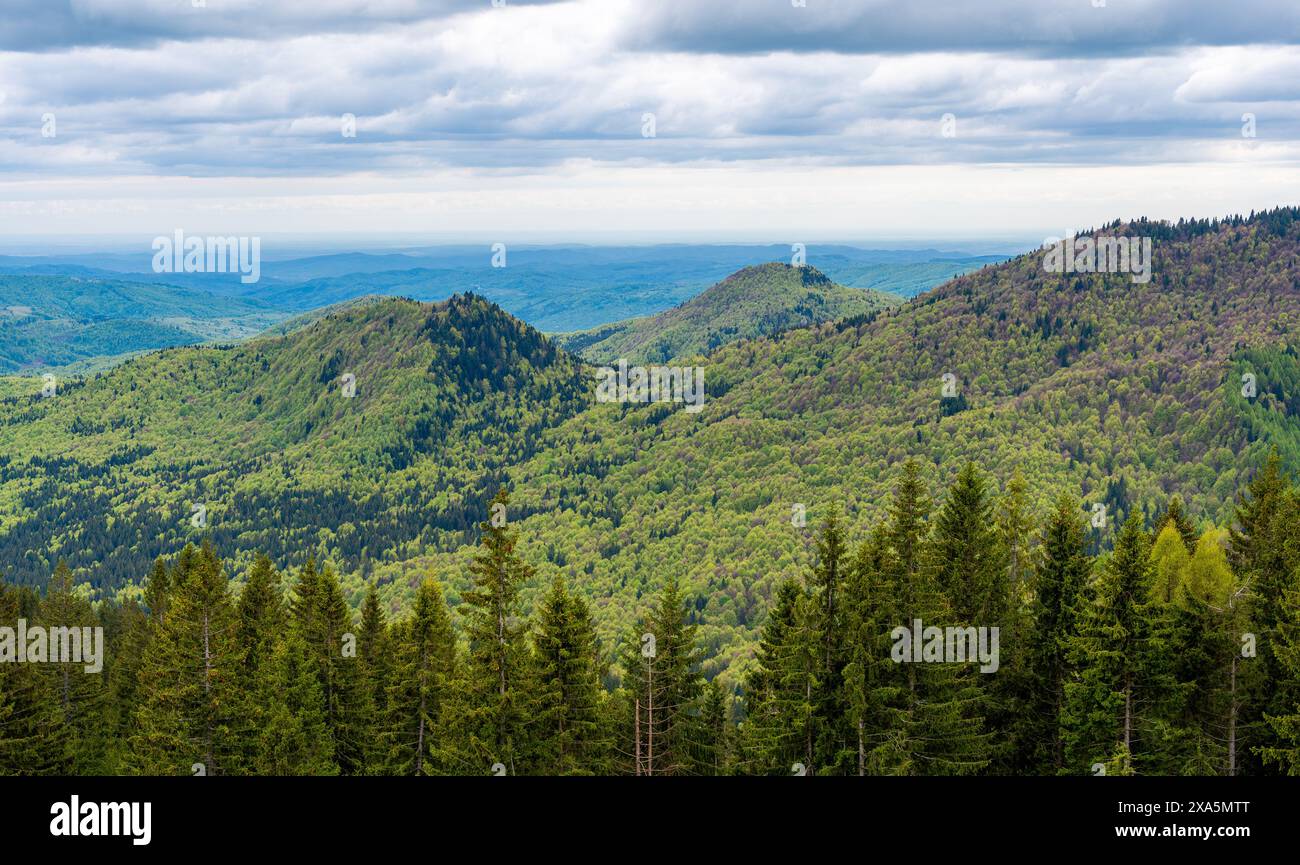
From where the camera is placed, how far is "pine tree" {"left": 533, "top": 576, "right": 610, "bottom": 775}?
50.3 m

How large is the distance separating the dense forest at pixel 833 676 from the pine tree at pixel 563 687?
0.14m

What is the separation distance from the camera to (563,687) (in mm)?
51031

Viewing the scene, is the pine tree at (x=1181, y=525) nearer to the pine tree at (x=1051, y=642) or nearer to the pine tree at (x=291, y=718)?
the pine tree at (x=1051, y=642)

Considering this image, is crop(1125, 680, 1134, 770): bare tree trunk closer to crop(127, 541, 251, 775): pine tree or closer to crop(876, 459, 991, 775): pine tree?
crop(876, 459, 991, 775): pine tree

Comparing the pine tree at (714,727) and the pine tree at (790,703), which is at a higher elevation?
the pine tree at (790,703)

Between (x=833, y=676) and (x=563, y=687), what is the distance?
13.5 m

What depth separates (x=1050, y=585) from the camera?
164 feet

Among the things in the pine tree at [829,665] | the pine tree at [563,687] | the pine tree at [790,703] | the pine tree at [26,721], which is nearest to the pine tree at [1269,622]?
the pine tree at [829,665]

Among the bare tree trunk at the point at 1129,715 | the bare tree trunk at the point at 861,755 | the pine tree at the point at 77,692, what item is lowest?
the pine tree at the point at 77,692

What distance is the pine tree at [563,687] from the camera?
50281 mm

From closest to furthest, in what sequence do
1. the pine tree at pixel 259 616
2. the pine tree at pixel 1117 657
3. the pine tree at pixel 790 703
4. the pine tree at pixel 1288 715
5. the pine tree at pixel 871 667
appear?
the pine tree at pixel 1288 715 < the pine tree at pixel 871 667 < the pine tree at pixel 1117 657 < the pine tree at pixel 790 703 < the pine tree at pixel 259 616

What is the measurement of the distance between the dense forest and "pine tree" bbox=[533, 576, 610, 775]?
5.6 inches

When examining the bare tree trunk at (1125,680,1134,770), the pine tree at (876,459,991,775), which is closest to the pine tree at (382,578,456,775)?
the pine tree at (876,459,991,775)

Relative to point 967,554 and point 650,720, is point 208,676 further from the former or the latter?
point 967,554
